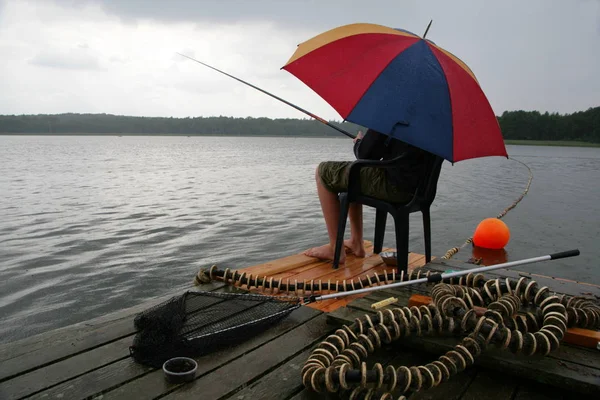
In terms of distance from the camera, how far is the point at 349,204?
13.1ft

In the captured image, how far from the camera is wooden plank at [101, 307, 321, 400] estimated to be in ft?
6.48

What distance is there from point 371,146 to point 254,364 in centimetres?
205

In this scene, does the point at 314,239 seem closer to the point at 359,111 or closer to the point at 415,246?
the point at 415,246

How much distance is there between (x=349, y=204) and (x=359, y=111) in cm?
111

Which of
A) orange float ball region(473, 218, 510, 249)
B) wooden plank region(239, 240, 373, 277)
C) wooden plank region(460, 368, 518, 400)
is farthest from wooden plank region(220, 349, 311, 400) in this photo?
orange float ball region(473, 218, 510, 249)

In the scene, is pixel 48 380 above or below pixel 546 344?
below

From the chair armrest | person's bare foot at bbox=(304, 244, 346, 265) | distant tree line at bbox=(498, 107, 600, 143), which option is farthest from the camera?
distant tree line at bbox=(498, 107, 600, 143)

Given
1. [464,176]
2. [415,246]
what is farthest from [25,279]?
[464,176]

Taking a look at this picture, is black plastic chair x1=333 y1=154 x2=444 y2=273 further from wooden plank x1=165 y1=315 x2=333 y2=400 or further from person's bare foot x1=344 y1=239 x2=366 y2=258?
wooden plank x1=165 y1=315 x2=333 y2=400

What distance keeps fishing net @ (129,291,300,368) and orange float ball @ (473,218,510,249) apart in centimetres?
504

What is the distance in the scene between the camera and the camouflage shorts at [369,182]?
3.78 meters

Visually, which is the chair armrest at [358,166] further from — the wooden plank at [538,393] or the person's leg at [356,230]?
the wooden plank at [538,393]

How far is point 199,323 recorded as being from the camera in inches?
104

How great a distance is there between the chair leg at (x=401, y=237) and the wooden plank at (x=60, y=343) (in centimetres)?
210
